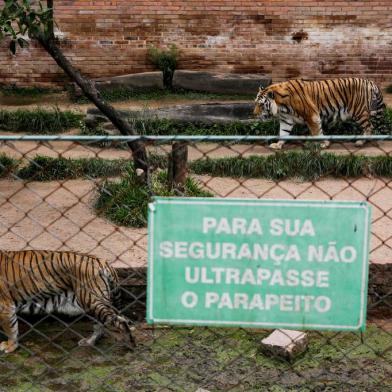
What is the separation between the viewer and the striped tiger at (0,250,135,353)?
5250mm

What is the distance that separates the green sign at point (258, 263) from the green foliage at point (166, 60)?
34.8 ft

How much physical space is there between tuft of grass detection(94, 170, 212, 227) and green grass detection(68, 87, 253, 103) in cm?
480

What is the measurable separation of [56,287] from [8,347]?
1.66 ft

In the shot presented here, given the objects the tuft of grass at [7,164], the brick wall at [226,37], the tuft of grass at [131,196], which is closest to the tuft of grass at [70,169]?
the tuft of grass at [7,164]

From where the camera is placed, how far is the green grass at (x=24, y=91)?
13465 millimetres

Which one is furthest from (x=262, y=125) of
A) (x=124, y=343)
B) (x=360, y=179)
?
(x=124, y=343)

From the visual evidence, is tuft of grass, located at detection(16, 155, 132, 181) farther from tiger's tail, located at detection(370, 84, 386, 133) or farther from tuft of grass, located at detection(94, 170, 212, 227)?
tiger's tail, located at detection(370, 84, 386, 133)

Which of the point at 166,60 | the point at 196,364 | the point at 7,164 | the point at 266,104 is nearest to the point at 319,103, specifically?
the point at 266,104

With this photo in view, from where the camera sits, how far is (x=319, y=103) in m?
11.1

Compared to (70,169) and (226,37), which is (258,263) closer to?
(70,169)

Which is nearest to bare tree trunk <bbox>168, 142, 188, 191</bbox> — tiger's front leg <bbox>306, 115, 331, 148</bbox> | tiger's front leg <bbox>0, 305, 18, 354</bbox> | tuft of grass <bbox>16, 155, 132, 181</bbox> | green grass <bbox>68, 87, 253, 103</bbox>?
tuft of grass <bbox>16, 155, 132, 181</bbox>

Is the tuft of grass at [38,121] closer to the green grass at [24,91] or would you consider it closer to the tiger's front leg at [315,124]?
the green grass at [24,91]

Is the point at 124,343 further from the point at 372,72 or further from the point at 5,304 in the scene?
the point at 372,72

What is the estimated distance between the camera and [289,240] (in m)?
3.01
